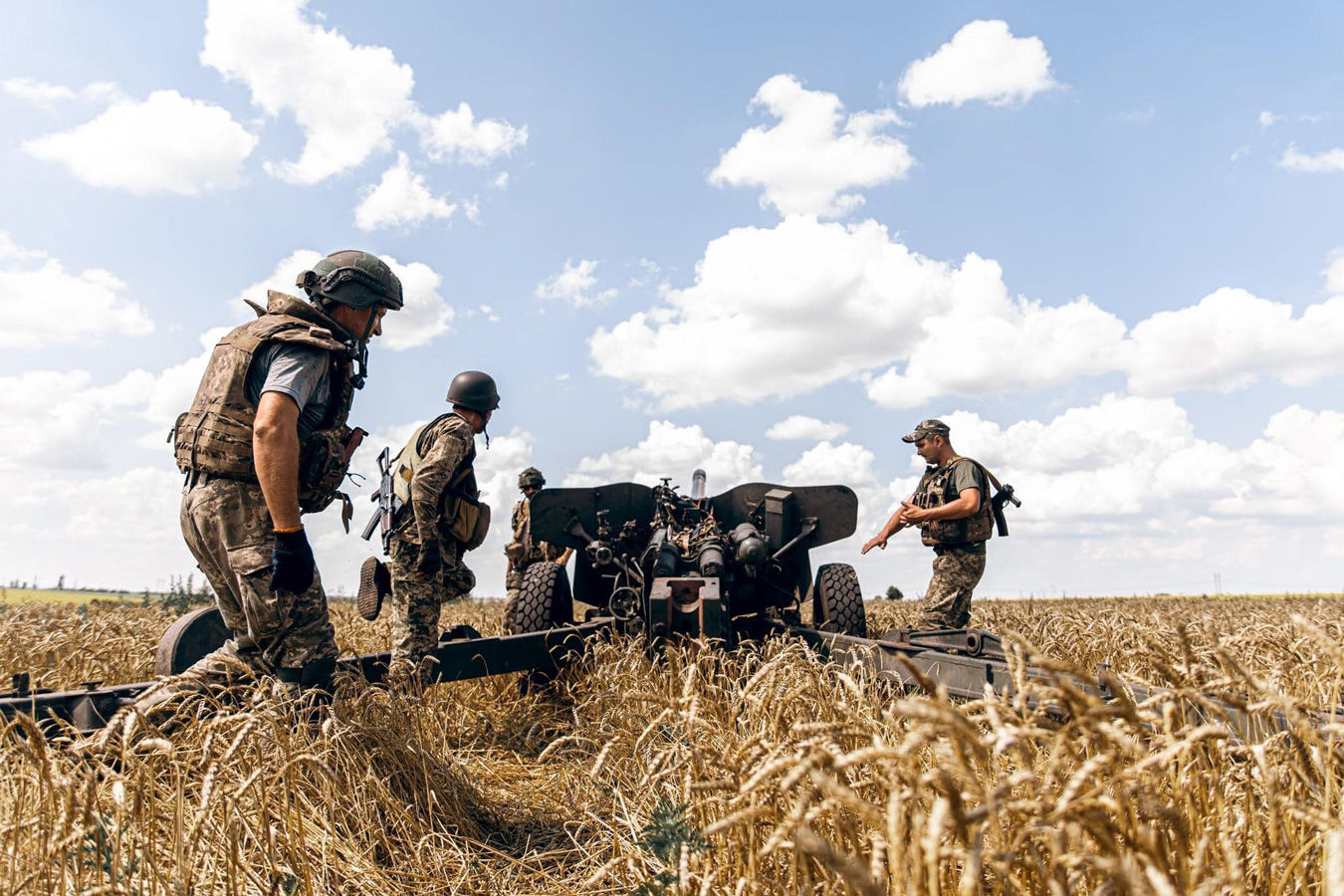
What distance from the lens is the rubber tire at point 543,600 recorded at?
279 inches

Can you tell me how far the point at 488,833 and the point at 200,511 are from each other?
1685 millimetres

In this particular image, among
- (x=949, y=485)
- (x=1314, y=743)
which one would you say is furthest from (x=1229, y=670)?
(x=949, y=485)

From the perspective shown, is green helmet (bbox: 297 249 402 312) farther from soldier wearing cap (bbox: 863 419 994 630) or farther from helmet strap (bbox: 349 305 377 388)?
soldier wearing cap (bbox: 863 419 994 630)

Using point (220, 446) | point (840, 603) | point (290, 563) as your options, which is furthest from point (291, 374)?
point (840, 603)

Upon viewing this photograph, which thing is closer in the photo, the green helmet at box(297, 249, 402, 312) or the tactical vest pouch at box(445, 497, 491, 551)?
the green helmet at box(297, 249, 402, 312)

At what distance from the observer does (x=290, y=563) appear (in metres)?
3.53

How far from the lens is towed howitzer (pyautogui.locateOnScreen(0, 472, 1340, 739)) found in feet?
18.6

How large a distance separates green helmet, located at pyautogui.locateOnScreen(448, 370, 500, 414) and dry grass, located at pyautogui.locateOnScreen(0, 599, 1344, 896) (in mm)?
1864

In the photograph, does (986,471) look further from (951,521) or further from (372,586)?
(372,586)

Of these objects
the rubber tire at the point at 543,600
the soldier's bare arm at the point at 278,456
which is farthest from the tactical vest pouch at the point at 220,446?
the rubber tire at the point at 543,600

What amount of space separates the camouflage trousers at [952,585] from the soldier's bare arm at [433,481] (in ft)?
13.3

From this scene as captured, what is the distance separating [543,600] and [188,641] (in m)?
3.04

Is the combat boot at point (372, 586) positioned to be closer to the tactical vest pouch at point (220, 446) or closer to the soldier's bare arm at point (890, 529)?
the tactical vest pouch at point (220, 446)

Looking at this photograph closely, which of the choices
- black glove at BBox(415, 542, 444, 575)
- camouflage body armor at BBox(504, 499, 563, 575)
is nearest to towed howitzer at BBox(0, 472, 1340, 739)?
black glove at BBox(415, 542, 444, 575)
